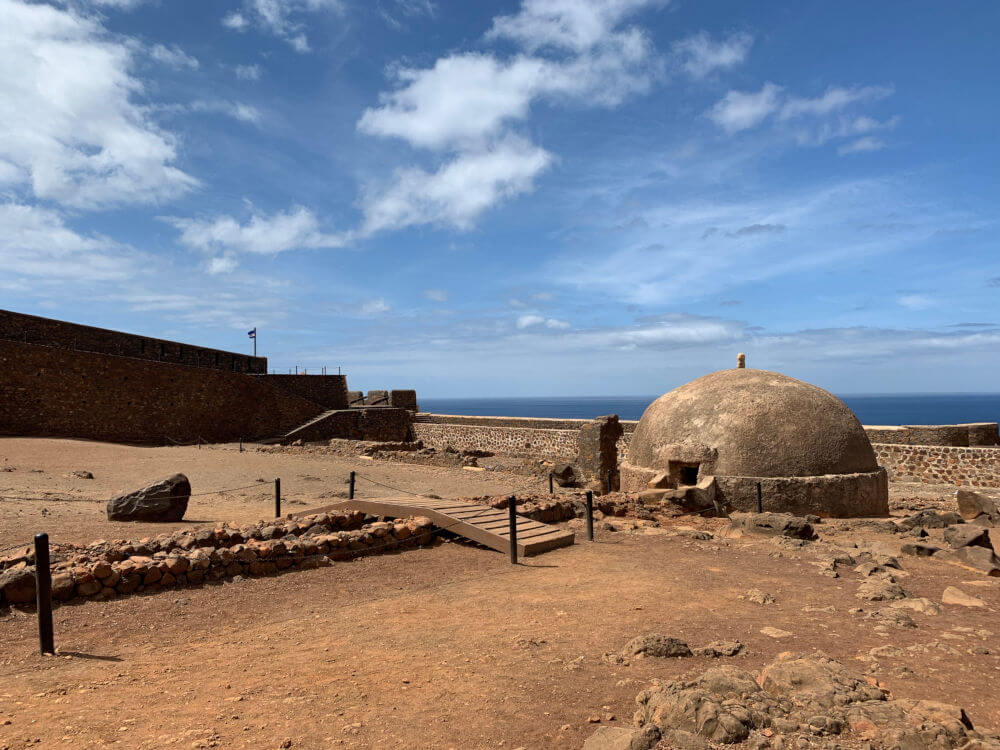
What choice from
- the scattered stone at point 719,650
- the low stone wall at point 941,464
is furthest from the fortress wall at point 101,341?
the low stone wall at point 941,464

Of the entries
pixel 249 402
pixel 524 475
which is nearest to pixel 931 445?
pixel 524 475

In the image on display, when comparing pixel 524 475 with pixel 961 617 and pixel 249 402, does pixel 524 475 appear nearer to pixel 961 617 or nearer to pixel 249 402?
pixel 961 617

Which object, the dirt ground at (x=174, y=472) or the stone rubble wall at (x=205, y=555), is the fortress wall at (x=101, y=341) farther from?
the stone rubble wall at (x=205, y=555)

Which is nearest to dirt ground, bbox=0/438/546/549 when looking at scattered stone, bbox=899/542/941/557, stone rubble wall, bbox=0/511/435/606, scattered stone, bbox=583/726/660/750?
stone rubble wall, bbox=0/511/435/606

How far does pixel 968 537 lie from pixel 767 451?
3.84 meters

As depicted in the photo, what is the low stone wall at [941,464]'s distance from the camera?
54.4 ft

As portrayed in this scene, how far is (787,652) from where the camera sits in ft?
15.9

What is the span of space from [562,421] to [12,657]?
2382 centimetres

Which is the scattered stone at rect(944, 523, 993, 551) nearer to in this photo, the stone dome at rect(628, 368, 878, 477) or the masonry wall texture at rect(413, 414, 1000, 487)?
the stone dome at rect(628, 368, 878, 477)

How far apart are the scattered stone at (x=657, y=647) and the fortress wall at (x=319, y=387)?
34903 millimetres

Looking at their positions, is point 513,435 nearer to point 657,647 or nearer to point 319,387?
point 319,387

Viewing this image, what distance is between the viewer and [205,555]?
7.40 metres

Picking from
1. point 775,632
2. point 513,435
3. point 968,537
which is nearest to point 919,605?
point 775,632

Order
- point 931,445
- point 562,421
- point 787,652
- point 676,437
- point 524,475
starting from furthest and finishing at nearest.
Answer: point 562,421
point 524,475
point 931,445
point 676,437
point 787,652
